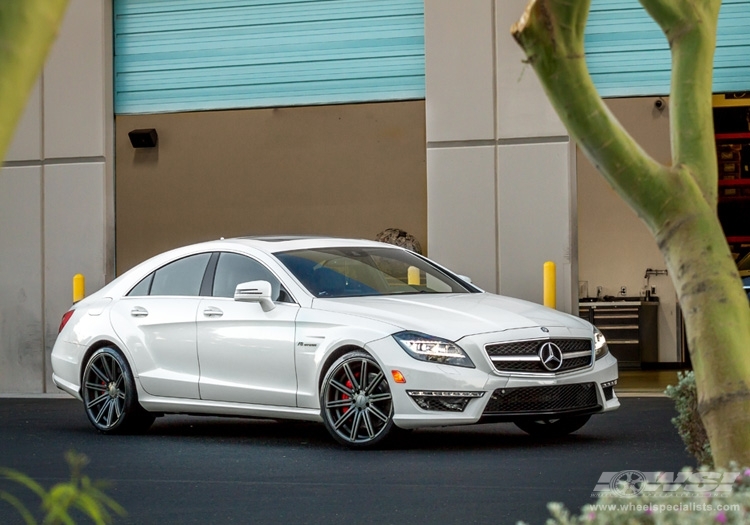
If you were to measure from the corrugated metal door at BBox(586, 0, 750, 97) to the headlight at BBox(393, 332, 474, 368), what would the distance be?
709 centimetres

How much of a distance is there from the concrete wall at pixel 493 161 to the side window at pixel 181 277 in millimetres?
4988

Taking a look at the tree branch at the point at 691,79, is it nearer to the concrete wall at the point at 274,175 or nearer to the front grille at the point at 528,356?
the front grille at the point at 528,356

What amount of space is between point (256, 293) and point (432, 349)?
1.52 meters

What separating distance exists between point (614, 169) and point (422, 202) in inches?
734

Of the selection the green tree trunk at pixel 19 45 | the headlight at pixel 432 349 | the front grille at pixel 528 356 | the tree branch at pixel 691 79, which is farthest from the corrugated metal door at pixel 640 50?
the green tree trunk at pixel 19 45

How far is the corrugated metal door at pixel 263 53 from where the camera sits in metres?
Answer: 16.0

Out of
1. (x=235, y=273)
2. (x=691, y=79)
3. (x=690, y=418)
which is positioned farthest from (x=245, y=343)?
(x=691, y=79)

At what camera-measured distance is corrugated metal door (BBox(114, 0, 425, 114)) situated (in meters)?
16.0

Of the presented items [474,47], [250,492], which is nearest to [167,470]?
[250,492]

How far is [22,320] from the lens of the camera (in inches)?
659

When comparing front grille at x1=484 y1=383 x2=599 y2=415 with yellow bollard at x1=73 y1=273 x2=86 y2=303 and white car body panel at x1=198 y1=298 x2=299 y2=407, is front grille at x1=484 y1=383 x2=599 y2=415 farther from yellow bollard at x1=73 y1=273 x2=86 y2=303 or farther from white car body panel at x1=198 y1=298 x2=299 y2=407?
yellow bollard at x1=73 y1=273 x2=86 y2=303

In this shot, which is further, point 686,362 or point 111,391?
point 686,362

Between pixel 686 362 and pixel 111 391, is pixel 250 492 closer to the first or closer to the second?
pixel 111 391

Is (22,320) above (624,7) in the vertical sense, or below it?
below
